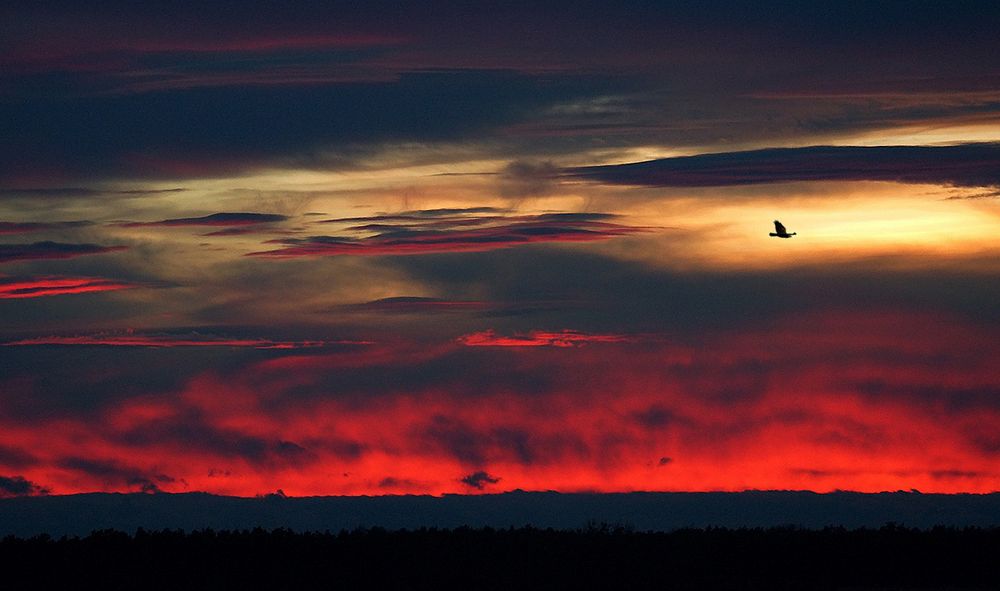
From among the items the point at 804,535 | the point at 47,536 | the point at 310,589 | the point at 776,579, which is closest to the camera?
the point at 310,589

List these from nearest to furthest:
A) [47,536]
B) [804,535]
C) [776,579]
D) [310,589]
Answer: [310,589] → [776,579] → [47,536] → [804,535]

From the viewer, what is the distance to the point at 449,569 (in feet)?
172

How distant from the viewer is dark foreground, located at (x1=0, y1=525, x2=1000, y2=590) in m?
50.8

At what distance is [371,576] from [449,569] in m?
2.63

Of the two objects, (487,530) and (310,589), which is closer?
(310,589)

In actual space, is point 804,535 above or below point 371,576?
above

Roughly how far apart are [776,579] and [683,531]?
13.4 metres

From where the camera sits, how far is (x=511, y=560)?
5488 centimetres

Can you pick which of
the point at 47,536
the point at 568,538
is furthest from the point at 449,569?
the point at 47,536

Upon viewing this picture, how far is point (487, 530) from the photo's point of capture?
214ft

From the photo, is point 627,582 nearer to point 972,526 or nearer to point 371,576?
point 371,576

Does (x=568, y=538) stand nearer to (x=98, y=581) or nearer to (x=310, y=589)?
(x=310, y=589)

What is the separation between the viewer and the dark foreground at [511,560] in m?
50.8

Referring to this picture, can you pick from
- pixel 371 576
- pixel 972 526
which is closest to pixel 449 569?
pixel 371 576
